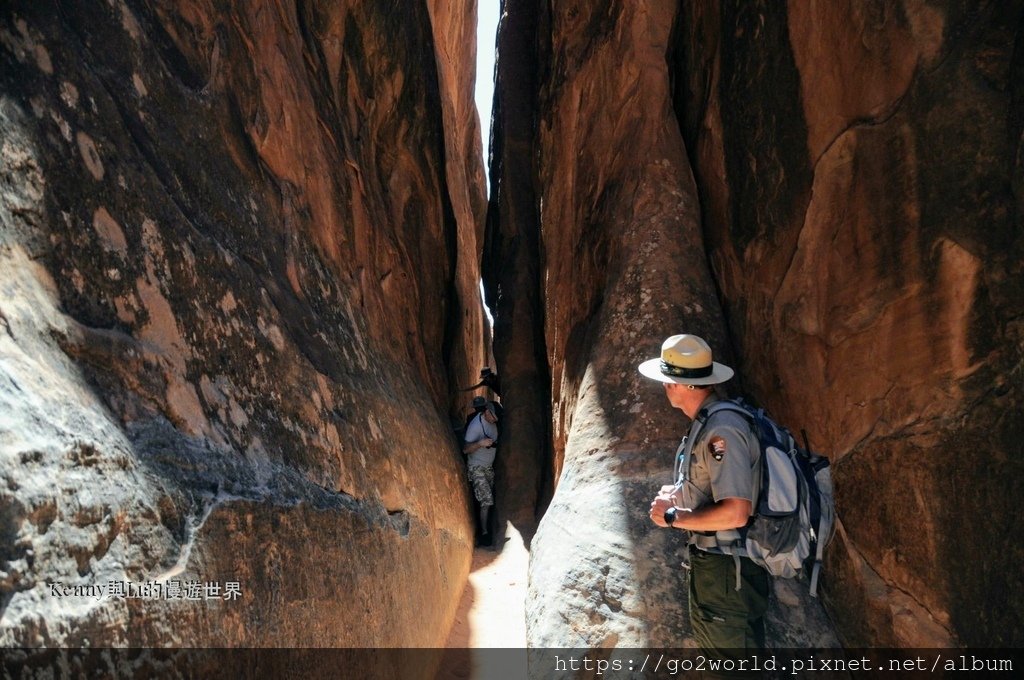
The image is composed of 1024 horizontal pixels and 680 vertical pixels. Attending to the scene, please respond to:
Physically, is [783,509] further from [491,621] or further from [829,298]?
[491,621]

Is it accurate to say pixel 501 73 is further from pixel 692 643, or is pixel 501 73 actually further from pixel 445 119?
pixel 692 643

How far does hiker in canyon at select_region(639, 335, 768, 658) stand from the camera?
2506mm

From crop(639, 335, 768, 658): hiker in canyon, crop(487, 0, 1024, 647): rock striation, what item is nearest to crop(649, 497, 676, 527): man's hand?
crop(639, 335, 768, 658): hiker in canyon

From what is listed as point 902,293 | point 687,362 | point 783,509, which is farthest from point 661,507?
point 902,293

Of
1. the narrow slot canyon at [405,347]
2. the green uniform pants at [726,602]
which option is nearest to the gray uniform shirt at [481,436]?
the narrow slot canyon at [405,347]

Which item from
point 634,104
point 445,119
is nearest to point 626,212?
point 634,104

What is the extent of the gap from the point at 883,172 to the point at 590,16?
385 centimetres

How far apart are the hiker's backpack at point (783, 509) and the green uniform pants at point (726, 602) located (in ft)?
0.31

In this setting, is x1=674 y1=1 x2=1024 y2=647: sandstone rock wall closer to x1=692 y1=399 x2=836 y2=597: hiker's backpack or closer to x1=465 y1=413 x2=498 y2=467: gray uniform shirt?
x1=692 y1=399 x2=836 y2=597: hiker's backpack

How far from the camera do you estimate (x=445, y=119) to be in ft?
32.9

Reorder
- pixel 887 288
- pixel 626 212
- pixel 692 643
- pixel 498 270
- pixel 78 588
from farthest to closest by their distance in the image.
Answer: pixel 498 270 → pixel 626 212 → pixel 887 288 → pixel 692 643 → pixel 78 588

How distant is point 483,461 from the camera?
755cm

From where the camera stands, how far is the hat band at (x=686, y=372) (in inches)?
111

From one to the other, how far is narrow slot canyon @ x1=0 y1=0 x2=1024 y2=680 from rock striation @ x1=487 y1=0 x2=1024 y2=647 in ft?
0.05
